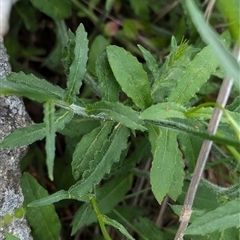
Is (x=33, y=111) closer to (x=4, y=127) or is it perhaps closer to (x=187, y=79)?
(x=4, y=127)

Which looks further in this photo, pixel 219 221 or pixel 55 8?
pixel 55 8

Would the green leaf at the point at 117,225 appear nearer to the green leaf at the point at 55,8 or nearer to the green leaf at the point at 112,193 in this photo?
the green leaf at the point at 112,193

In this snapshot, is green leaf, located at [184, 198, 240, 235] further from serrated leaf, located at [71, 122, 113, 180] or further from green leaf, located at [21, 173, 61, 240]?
green leaf, located at [21, 173, 61, 240]

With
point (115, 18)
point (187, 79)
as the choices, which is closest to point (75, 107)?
point (187, 79)

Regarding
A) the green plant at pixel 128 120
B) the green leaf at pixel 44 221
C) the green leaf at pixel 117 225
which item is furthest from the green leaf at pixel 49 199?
the green leaf at pixel 44 221

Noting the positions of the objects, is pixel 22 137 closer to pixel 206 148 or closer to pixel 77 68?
pixel 77 68

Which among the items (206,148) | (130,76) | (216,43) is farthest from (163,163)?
(216,43)
